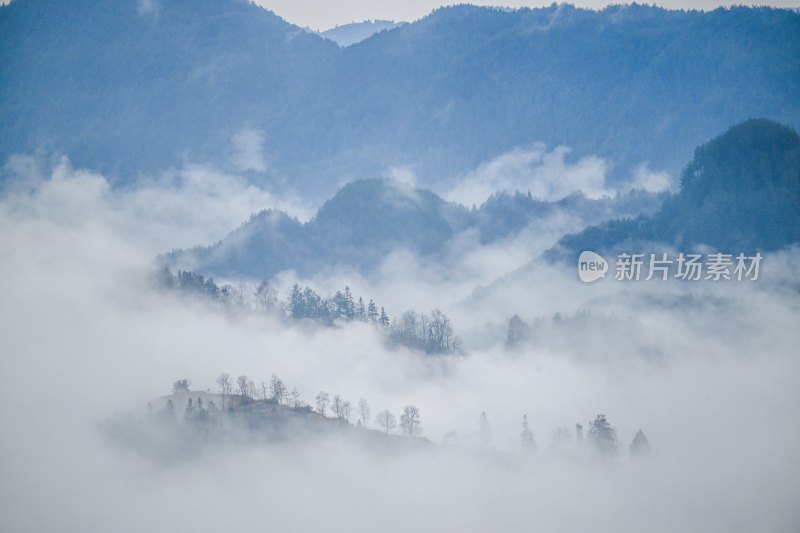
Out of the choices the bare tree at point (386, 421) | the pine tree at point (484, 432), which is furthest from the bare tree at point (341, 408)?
the pine tree at point (484, 432)

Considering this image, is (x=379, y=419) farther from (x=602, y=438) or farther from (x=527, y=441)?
(x=602, y=438)

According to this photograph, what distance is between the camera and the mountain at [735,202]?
460 feet

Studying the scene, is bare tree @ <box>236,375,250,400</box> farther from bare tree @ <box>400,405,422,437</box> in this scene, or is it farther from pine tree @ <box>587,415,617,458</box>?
pine tree @ <box>587,415,617,458</box>

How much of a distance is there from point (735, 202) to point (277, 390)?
66.5m

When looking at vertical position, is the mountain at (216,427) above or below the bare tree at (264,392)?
below

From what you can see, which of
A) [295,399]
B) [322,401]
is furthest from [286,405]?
[322,401]

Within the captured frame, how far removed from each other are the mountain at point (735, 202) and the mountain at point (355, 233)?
30.0 m

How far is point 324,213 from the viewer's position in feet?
641

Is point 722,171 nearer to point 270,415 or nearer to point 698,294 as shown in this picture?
point 698,294

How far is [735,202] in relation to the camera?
14350cm

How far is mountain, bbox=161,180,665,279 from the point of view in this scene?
185250 mm

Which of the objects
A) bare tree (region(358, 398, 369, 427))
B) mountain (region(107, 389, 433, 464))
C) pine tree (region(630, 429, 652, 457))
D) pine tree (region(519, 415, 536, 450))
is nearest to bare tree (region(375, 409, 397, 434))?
bare tree (region(358, 398, 369, 427))

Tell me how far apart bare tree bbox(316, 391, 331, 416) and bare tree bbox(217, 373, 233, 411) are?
30.7 feet

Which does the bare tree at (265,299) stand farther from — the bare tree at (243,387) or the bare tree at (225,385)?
the bare tree at (243,387)
